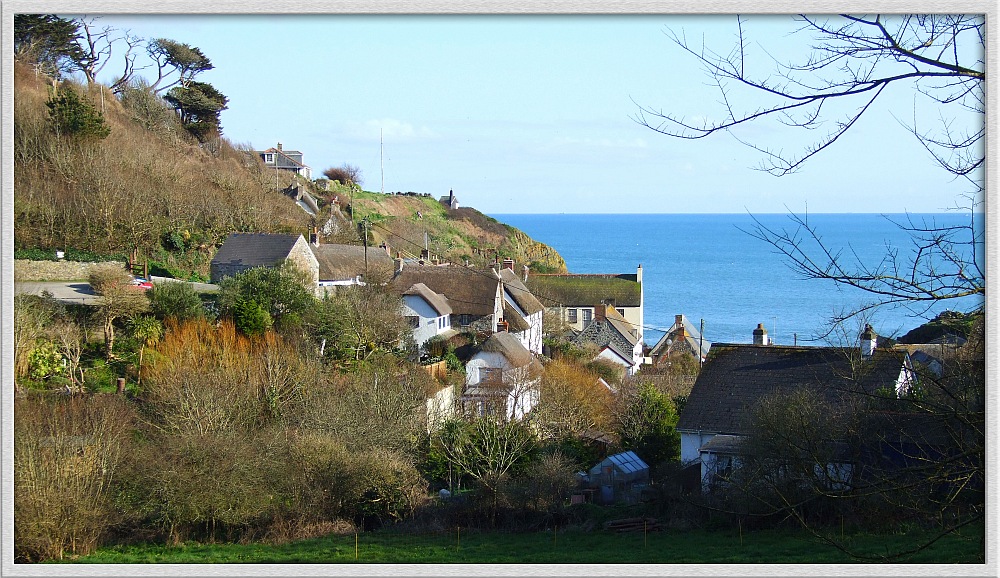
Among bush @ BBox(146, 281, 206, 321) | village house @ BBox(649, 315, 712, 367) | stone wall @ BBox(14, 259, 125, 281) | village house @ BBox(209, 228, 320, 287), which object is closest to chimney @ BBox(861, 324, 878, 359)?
village house @ BBox(649, 315, 712, 367)

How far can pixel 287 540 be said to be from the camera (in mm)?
14883

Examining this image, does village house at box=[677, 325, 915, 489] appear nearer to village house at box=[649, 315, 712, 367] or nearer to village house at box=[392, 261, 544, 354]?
village house at box=[392, 261, 544, 354]

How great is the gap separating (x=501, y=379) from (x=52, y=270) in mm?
15623

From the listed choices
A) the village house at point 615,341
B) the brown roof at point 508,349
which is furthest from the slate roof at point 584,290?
the brown roof at point 508,349

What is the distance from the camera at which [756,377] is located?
1894 cm

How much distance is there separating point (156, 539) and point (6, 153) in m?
9.20

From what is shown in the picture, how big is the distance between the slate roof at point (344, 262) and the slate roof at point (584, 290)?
996 centimetres

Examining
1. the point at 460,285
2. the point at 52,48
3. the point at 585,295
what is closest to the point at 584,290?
the point at 585,295

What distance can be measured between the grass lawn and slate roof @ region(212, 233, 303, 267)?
15443 mm

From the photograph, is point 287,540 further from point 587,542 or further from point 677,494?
point 677,494

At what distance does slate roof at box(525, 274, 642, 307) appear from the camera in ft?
144

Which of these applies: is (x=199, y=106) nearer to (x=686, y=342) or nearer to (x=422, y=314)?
(x=422, y=314)

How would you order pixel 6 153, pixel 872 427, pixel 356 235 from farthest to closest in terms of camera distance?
pixel 356 235 < pixel 872 427 < pixel 6 153

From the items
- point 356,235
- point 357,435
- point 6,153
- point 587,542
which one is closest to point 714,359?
point 587,542
